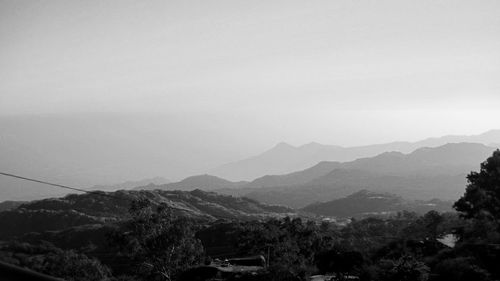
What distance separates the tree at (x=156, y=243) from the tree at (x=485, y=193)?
34.3 meters

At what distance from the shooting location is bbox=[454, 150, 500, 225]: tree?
5291 centimetres

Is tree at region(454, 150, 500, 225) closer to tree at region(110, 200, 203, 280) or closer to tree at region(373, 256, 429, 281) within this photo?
tree at region(373, 256, 429, 281)

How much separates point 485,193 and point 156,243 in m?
40.4

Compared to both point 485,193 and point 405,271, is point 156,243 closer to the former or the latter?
point 405,271

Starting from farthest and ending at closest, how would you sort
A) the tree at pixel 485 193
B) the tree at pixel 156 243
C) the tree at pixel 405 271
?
the tree at pixel 156 243, the tree at pixel 485 193, the tree at pixel 405 271

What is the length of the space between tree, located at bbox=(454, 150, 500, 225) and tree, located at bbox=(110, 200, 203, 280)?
3430 cm

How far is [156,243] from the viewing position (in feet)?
178

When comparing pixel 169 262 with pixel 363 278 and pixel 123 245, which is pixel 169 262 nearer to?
pixel 123 245

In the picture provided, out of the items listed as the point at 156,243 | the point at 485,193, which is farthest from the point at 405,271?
the point at 156,243

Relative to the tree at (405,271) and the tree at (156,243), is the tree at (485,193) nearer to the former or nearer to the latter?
the tree at (405,271)

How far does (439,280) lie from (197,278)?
2206cm

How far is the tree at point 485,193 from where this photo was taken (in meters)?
52.9

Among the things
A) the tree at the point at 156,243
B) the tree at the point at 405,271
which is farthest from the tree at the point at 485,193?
the tree at the point at 156,243

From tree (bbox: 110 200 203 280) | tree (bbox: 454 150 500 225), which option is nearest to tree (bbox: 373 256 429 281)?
tree (bbox: 454 150 500 225)
